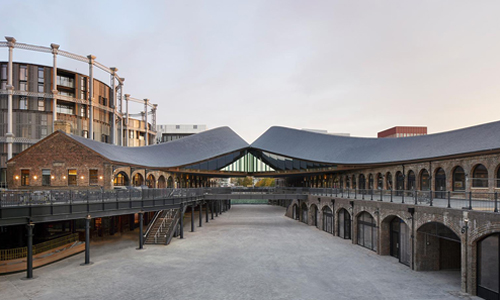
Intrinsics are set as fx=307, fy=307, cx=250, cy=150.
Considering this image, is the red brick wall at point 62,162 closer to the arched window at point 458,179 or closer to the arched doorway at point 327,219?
the arched doorway at point 327,219

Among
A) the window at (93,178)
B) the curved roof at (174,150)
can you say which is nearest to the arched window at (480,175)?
the curved roof at (174,150)

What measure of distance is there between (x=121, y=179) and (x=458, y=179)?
32227 mm

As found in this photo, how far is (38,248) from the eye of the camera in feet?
72.5

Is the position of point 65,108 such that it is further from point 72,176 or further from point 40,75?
point 72,176

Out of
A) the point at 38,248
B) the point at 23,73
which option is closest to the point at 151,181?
the point at 38,248

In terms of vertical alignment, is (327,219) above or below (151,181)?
below

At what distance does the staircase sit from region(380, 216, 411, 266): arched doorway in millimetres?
17637

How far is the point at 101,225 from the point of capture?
101 ft

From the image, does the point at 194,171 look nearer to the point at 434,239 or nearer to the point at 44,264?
the point at 44,264

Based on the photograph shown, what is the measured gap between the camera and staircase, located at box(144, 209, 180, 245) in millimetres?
26817

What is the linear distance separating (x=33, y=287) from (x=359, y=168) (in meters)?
34.0

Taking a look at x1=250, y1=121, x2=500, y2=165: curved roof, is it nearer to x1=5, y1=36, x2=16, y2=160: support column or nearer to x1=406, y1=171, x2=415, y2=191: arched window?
x1=406, y1=171, x2=415, y2=191: arched window

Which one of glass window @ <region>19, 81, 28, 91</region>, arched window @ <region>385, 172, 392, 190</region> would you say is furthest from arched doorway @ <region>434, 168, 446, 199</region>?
glass window @ <region>19, 81, 28, 91</region>

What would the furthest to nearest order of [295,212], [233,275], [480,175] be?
1. [295,212]
2. [480,175]
3. [233,275]
